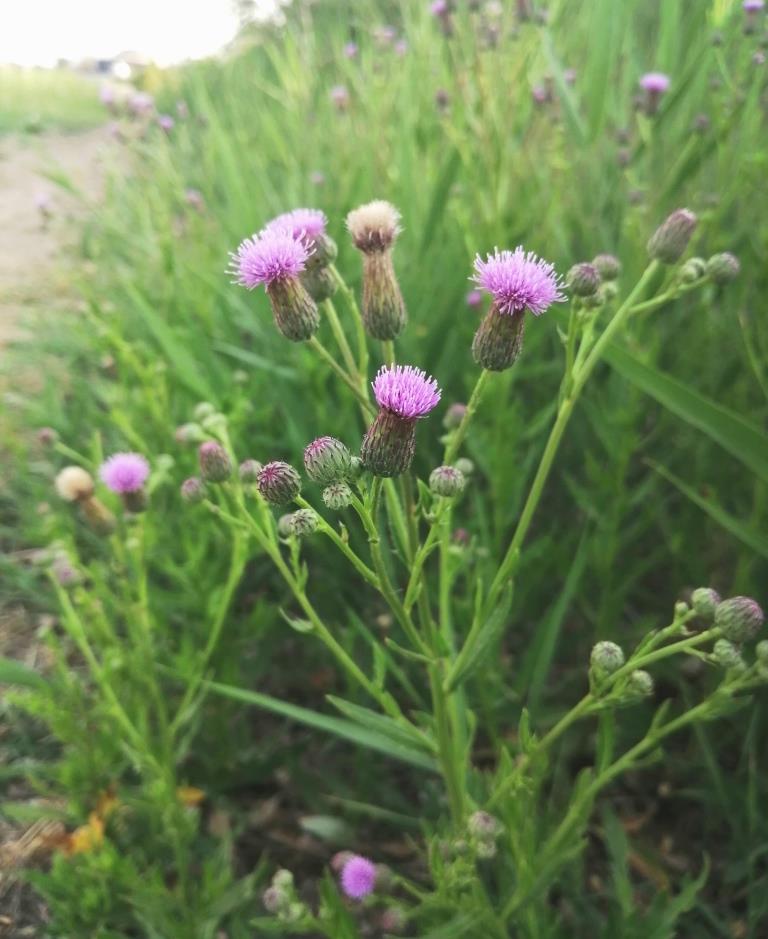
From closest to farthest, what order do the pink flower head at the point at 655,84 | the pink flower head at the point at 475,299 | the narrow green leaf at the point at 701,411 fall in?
the narrow green leaf at the point at 701,411
the pink flower head at the point at 475,299
the pink flower head at the point at 655,84

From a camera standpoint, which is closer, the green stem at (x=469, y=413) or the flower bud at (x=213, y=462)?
the green stem at (x=469, y=413)

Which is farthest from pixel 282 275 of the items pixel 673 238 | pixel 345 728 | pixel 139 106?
pixel 139 106

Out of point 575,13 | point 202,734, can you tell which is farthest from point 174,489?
point 575,13

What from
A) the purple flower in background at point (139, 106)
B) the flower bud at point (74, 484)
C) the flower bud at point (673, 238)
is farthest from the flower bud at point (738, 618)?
the purple flower in background at point (139, 106)

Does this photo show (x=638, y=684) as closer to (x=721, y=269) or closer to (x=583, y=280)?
(x=583, y=280)

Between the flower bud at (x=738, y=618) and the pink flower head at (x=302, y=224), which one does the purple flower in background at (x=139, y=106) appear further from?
the flower bud at (x=738, y=618)

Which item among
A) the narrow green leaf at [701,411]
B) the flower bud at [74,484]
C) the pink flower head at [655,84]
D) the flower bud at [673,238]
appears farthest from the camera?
the pink flower head at [655,84]

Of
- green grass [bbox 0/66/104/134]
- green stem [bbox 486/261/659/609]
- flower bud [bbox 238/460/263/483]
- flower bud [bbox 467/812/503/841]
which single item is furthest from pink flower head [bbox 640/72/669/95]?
green grass [bbox 0/66/104/134]
